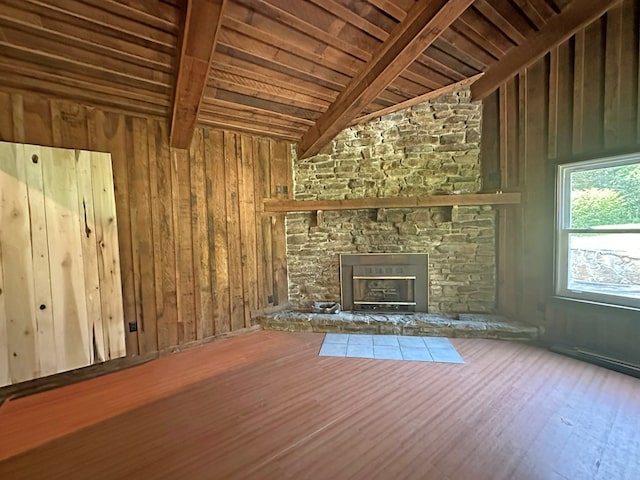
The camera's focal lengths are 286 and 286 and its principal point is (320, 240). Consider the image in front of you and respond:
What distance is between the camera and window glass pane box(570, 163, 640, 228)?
2633 millimetres

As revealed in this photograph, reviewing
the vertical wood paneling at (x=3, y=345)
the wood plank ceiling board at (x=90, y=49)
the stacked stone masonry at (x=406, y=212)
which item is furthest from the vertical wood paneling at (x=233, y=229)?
the vertical wood paneling at (x=3, y=345)

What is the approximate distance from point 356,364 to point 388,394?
57 cm

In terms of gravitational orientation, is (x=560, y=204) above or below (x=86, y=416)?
above

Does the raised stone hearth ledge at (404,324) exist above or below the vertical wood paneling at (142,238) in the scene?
below

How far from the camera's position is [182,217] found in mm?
3354

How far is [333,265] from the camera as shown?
4160mm

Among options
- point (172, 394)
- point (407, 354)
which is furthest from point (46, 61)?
point (407, 354)

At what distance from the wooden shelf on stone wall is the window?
1.73 feet

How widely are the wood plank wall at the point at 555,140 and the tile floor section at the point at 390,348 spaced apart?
1.17m

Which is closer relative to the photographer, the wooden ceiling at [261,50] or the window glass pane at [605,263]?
the wooden ceiling at [261,50]

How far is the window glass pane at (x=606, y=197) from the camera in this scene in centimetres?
263

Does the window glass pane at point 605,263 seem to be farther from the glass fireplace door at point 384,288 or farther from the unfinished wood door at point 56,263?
the unfinished wood door at point 56,263

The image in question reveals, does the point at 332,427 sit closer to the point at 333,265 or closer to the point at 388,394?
the point at 388,394

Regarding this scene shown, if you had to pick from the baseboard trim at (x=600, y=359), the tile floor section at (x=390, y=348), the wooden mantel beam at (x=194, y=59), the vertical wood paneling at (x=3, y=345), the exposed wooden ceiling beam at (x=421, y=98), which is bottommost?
the tile floor section at (x=390, y=348)
